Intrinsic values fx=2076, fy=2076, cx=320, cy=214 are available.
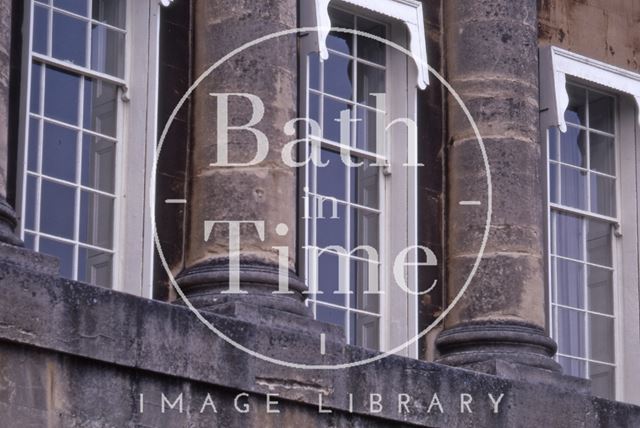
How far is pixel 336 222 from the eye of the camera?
16406 mm

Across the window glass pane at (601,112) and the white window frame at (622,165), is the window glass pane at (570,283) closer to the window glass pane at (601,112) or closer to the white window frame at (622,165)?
the white window frame at (622,165)

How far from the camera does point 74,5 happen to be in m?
15.3

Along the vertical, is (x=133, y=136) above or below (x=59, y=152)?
above

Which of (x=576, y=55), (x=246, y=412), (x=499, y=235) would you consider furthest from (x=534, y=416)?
(x=576, y=55)

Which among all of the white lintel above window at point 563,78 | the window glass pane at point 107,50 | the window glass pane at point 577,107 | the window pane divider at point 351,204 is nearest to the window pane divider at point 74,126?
the window glass pane at point 107,50

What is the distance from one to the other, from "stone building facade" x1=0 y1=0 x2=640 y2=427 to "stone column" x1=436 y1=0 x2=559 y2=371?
2cm

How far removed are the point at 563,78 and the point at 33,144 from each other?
5254 millimetres

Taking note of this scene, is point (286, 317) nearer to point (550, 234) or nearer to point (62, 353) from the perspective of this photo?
point (62, 353)

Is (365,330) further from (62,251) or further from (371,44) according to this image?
(62,251)

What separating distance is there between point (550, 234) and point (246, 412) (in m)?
5.01

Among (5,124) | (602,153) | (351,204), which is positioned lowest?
(5,124)

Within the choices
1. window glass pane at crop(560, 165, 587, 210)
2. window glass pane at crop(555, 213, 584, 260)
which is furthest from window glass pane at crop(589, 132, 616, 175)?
window glass pane at crop(555, 213, 584, 260)

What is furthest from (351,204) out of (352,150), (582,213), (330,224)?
(582,213)

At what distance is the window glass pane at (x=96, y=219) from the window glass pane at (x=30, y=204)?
16.3 inches
